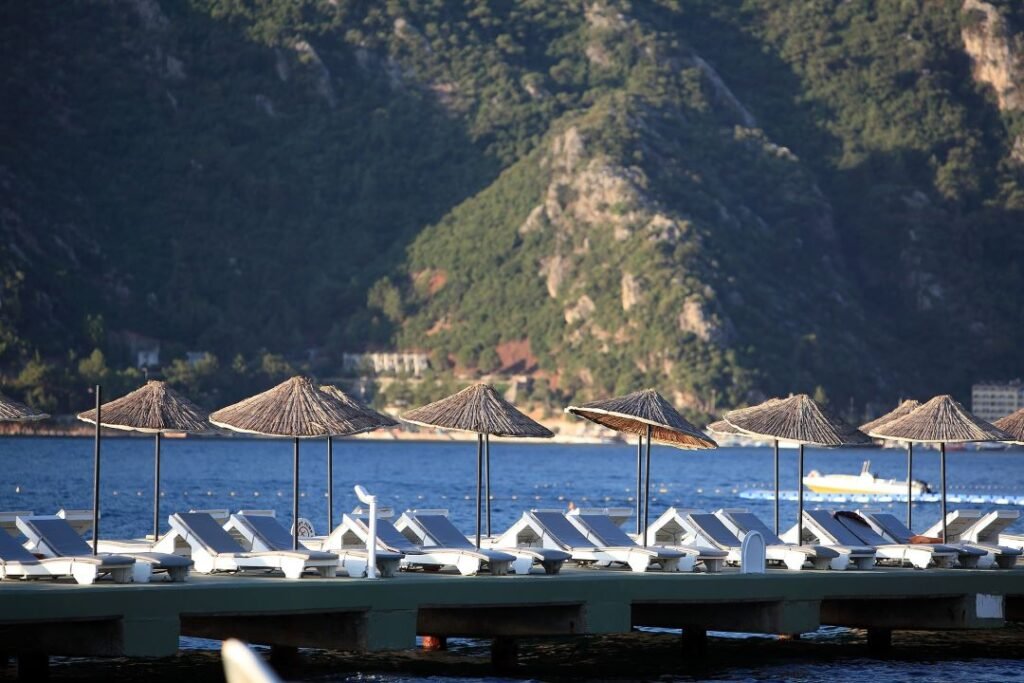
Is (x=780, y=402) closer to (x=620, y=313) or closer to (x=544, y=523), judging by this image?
(x=544, y=523)

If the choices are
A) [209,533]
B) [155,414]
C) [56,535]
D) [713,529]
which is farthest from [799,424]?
[56,535]

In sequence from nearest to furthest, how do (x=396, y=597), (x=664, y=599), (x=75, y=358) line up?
(x=396, y=597)
(x=664, y=599)
(x=75, y=358)

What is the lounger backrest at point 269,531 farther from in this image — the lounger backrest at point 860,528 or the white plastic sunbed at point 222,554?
the lounger backrest at point 860,528

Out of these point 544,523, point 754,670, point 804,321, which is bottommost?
point 754,670

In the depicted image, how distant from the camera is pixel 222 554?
21891mm

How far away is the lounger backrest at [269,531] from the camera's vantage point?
75.1 ft

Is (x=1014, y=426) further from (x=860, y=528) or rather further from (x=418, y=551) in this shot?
(x=418, y=551)

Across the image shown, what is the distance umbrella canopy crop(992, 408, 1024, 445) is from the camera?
102 ft

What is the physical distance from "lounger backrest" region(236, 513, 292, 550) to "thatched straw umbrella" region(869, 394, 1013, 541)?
9.53 metres

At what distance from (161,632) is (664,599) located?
5.88 meters

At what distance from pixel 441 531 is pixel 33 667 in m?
5.03

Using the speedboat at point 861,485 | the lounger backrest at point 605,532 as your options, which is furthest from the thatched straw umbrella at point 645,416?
the speedboat at point 861,485

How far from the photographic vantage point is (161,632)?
19781 mm

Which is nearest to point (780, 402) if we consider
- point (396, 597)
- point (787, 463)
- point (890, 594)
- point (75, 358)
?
point (890, 594)
